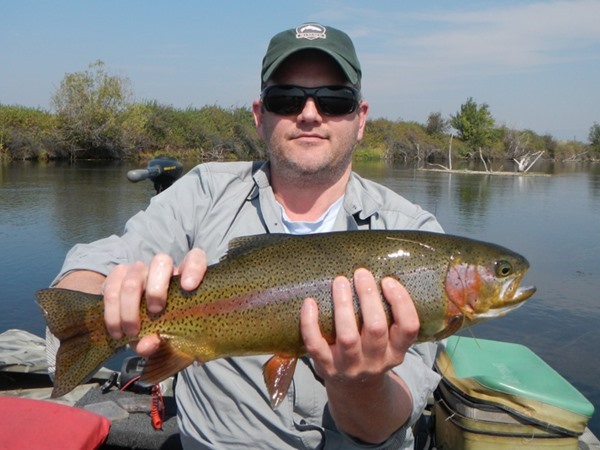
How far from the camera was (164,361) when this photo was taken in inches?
113

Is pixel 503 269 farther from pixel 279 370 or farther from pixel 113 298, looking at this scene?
pixel 113 298

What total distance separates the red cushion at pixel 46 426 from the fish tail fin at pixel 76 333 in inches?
49.0

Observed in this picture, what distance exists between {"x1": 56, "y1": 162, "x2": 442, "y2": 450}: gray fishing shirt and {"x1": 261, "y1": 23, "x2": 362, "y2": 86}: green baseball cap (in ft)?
2.71

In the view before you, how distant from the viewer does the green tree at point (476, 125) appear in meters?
98.1

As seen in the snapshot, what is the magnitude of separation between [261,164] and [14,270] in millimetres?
12103

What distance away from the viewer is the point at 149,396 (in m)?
5.35

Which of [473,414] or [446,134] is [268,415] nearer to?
[473,414]

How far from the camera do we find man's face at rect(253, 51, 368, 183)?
406cm

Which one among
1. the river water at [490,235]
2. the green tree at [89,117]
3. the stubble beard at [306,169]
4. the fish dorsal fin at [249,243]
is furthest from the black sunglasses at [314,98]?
the green tree at [89,117]

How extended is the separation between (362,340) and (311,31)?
2.47 metres

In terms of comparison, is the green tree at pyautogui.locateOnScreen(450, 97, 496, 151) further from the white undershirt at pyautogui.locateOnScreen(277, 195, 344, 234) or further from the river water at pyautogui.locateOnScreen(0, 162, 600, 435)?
the white undershirt at pyautogui.locateOnScreen(277, 195, 344, 234)

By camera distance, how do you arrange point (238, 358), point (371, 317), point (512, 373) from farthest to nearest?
point (512, 373) < point (238, 358) < point (371, 317)

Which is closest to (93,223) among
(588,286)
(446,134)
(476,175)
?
(588,286)

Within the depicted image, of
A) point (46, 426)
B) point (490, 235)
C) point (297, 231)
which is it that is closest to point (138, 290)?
point (297, 231)
